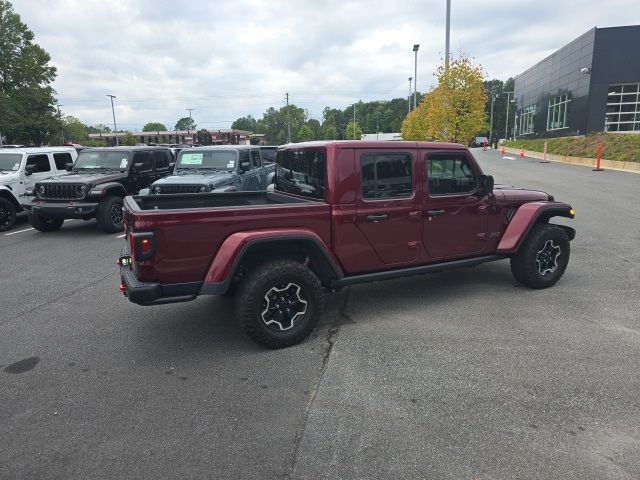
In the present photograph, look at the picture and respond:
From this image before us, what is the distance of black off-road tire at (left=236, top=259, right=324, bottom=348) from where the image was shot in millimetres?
3844

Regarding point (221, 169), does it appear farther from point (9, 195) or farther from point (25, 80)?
point (25, 80)

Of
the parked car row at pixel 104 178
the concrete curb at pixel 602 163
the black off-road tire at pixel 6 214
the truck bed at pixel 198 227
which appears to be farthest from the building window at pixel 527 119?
A: the truck bed at pixel 198 227

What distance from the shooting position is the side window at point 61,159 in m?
11.9

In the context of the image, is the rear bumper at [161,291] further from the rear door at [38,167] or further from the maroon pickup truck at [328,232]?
the rear door at [38,167]

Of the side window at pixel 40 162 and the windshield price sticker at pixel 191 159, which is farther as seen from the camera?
the side window at pixel 40 162

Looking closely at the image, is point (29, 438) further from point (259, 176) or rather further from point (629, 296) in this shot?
point (259, 176)

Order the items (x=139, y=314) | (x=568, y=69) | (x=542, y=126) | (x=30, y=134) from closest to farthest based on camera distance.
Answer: (x=139, y=314)
(x=568, y=69)
(x=30, y=134)
(x=542, y=126)

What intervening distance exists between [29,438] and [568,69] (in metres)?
44.2

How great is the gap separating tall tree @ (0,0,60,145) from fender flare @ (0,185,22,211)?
36473 millimetres

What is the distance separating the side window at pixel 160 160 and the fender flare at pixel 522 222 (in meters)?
9.38

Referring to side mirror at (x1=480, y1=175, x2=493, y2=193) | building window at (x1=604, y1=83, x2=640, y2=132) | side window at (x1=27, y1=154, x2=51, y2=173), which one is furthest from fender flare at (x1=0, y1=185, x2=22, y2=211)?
building window at (x1=604, y1=83, x2=640, y2=132)

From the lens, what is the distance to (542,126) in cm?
4584

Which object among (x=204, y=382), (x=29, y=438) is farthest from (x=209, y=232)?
(x=29, y=438)

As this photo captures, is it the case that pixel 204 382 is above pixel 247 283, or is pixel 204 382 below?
below
